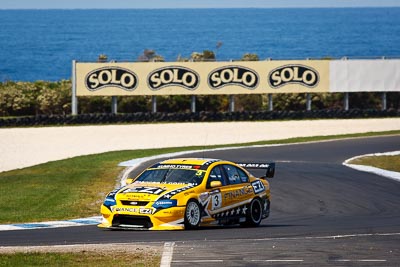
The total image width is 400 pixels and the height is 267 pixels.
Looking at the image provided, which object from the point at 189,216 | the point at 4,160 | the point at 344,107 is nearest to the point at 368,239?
the point at 189,216

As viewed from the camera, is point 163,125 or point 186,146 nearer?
point 186,146

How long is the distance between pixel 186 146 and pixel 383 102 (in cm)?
1937

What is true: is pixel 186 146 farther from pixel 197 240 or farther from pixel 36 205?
pixel 197 240

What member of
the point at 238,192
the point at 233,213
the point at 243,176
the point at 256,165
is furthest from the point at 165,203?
the point at 256,165

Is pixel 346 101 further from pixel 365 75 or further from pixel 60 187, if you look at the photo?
pixel 60 187

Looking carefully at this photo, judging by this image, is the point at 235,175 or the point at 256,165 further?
the point at 256,165

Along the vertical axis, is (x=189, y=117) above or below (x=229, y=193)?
above

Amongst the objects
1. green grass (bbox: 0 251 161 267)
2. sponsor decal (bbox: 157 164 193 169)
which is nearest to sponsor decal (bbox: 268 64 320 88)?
sponsor decal (bbox: 157 164 193 169)

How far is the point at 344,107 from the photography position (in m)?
60.2

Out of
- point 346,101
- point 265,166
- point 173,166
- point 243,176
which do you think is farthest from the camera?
point 346,101

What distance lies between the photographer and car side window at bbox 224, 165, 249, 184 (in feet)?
68.1

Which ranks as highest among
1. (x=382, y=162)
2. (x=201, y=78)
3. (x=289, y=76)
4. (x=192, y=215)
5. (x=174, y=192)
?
(x=289, y=76)

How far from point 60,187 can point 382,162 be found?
496 inches

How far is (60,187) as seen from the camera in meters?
29.0
